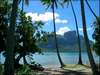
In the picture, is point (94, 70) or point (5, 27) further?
point (5, 27)

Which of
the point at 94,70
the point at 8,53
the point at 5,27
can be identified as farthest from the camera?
the point at 5,27

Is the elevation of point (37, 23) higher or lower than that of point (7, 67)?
higher

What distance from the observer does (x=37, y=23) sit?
35.2 m

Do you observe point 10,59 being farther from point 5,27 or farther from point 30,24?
point 30,24

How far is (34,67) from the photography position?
3238cm

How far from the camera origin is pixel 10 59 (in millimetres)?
20656

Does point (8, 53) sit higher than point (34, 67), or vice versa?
point (8, 53)

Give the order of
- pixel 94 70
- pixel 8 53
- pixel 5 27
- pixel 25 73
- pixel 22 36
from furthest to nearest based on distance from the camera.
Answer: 1. pixel 22 36
2. pixel 5 27
3. pixel 94 70
4. pixel 8 53
5. pixel 25 73

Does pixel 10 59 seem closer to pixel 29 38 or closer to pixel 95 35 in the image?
pixel 29 38

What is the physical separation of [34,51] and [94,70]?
961 centimetres

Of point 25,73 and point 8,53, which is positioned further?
point 8,53

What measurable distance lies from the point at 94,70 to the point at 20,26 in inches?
416

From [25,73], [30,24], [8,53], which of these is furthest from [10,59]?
[30,24]

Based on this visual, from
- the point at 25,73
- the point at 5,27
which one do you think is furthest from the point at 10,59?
the point at 5,27
